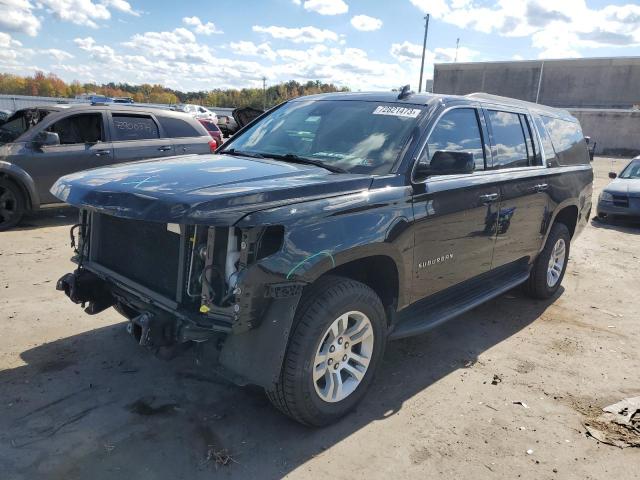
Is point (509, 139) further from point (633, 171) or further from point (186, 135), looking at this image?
point (633, 171)

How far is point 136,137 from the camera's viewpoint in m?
8.51

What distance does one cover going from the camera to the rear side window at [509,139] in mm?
4383

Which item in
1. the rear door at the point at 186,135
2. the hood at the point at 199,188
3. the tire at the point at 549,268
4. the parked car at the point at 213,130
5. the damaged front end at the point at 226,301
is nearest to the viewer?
the hood at the point at 199,188

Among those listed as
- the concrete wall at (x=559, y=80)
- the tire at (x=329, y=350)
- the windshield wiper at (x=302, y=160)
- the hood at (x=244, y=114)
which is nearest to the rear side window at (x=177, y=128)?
the hood at (x=244, y=114)

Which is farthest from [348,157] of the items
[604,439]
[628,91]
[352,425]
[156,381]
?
[628,91]

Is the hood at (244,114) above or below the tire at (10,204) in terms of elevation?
above

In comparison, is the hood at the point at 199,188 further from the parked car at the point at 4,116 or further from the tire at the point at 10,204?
the parked car at the point at 4,116

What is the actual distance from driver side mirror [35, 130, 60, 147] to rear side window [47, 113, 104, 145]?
278mm

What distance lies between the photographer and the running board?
3.60 m

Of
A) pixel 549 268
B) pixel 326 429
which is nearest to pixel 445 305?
pixel 326 429

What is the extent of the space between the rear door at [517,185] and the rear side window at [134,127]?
6131 millimetres

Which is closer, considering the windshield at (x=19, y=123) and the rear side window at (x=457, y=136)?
the rear side window at (x=457, y=136)

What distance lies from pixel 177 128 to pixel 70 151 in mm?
1844

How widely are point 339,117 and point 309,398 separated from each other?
216cm
